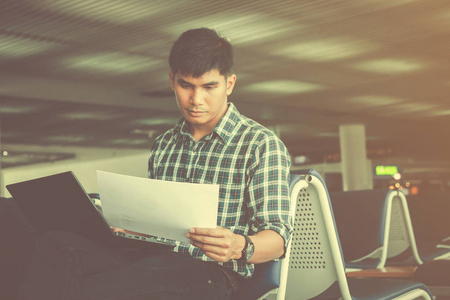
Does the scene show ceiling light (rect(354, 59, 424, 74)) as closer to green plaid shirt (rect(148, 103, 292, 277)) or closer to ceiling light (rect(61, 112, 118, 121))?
ceiling light (rect(61, 112, 118, 121))

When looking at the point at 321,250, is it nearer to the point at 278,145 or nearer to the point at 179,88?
the point at 278,145

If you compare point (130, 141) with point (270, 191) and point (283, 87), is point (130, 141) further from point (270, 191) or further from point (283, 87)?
point (270, 191)

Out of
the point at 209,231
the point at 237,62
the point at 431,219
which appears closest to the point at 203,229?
the point at 209,231

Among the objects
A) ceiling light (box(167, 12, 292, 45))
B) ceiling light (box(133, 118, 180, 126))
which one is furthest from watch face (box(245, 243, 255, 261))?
ceiling light (box(133, 118, 180, 126))

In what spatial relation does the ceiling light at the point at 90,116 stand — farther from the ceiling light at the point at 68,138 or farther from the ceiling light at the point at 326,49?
the ceiling light at the point at 326,49

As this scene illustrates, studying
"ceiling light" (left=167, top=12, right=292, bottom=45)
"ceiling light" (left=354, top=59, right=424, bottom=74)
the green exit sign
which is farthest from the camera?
the green exit sign

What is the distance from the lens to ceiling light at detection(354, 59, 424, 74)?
12.0m

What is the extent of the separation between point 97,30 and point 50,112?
282 inches

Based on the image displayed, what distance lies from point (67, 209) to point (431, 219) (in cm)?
393

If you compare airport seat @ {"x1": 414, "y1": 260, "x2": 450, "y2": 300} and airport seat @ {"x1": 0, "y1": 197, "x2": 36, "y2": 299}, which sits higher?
airport seat @ {"x1": 0, "y1": 197, "x2": 36, "y2": 299}

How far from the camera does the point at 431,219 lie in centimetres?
501

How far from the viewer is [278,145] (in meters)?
1.91

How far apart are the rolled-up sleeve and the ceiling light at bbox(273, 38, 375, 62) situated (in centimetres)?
870

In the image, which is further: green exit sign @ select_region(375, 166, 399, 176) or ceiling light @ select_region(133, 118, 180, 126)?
green exit sign @ select_region(375, 166, 399, 176)
